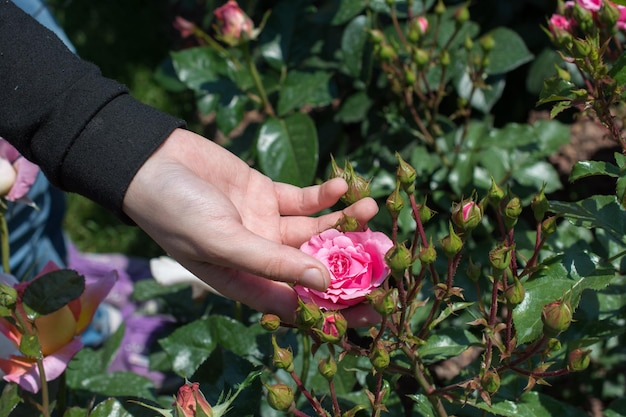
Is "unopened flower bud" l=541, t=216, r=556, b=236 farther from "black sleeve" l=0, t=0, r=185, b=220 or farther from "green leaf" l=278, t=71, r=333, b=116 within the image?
"green leaf" l=278, t=71, r=333, b=116

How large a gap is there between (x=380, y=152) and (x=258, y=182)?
54 centimetres

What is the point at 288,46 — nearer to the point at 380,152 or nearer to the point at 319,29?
the point at 319,29

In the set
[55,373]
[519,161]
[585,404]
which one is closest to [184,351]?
[55,373]

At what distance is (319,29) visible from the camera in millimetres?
1896

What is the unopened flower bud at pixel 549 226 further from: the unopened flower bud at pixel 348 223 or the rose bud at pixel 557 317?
the unopened flower bud at pixel 348 223

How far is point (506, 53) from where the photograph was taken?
1.71 metres

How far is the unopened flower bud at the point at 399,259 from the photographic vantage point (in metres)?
0.86

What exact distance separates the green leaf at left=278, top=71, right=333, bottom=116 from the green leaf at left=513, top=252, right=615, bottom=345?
0.81m

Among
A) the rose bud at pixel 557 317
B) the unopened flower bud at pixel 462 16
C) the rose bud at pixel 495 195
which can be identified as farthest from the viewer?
the unopened flower bud at pixel 462 16

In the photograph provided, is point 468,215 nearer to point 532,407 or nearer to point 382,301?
point 382,301

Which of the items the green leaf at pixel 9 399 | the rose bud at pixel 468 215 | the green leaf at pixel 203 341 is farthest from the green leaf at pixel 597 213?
the green leaf at pixel 9 399

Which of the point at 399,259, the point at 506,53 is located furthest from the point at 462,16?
the point at 399,259

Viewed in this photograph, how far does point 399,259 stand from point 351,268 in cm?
10

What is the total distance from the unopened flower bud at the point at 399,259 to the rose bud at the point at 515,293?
0.41 ft
